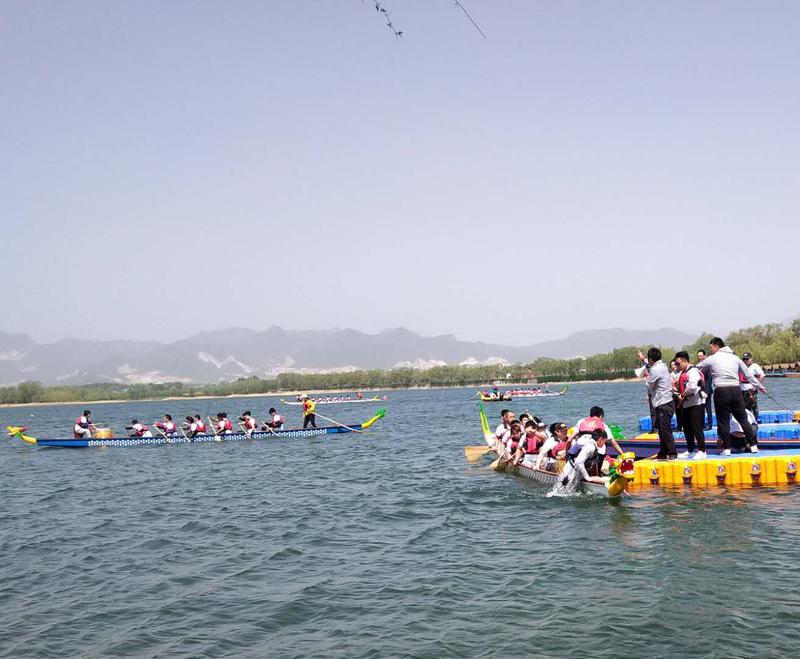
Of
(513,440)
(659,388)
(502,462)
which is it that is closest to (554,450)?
(513,440)

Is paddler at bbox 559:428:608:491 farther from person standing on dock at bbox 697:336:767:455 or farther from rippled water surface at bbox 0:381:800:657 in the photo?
person standing on dock at bbox 697:336:767:455

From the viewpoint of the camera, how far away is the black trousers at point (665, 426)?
1752 centimetres

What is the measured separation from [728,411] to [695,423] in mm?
805

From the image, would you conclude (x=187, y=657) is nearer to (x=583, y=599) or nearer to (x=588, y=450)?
(x=583, y=599)

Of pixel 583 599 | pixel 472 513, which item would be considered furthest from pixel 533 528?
pixel 583 599

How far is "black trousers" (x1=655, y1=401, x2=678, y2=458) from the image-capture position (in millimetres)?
17516

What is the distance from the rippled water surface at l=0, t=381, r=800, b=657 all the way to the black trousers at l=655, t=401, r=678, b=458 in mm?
1406

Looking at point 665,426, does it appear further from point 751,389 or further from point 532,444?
point 532,444

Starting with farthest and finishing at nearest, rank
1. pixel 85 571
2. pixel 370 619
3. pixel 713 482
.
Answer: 1. pixel 713 482
2. pixel 85 571
3. pixel 370 619

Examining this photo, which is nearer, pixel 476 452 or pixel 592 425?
pixel 592 425

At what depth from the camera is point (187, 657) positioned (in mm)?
9633

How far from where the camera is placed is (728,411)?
1762 cm

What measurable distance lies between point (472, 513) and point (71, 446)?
32.4 meters

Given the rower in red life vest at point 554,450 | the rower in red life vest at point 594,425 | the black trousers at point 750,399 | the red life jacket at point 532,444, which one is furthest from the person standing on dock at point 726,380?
the red life jacket at point 532,444
